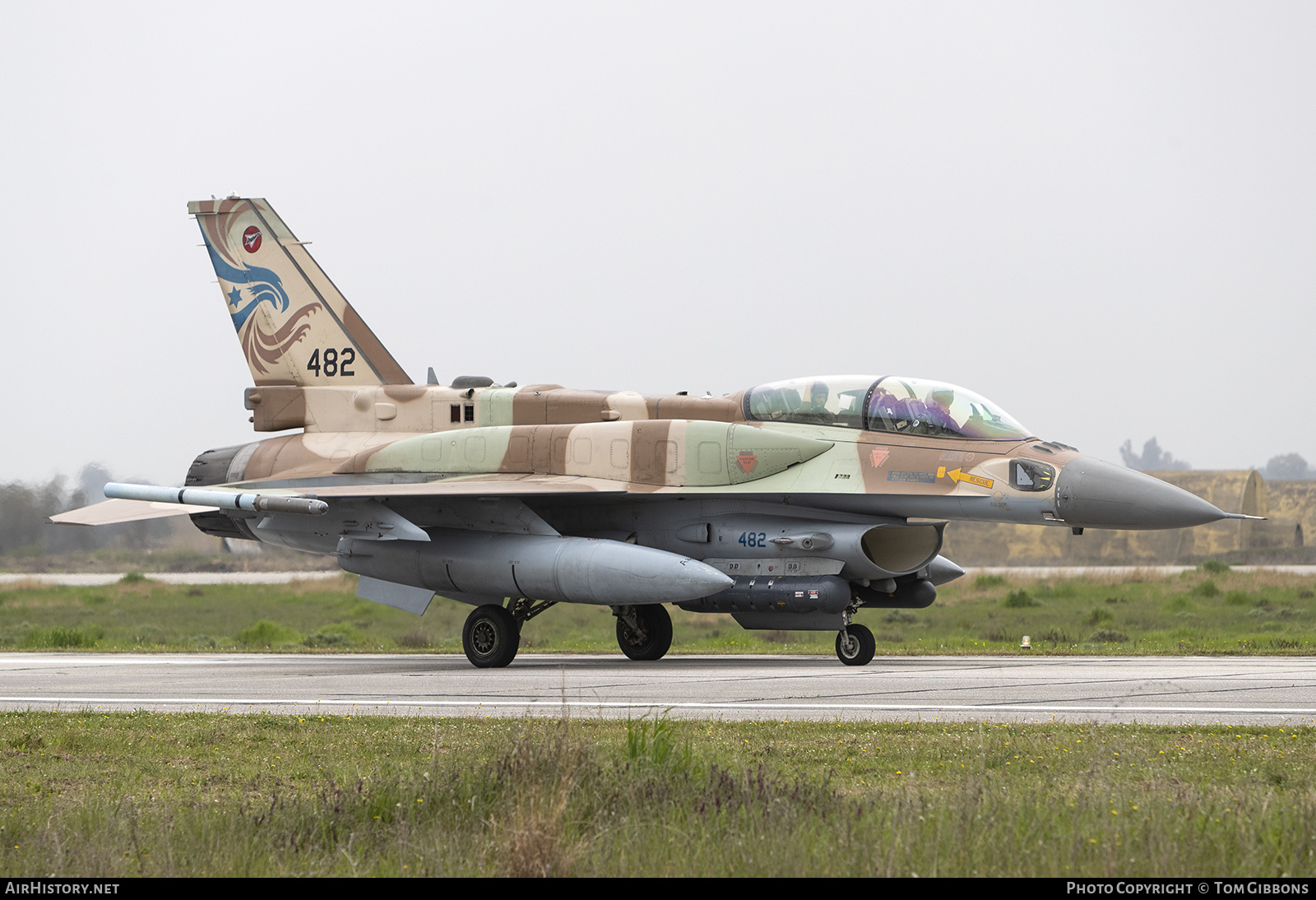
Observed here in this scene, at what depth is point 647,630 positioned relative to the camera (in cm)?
1708

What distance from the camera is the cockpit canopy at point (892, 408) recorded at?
1447cm

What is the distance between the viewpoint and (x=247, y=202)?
64.9 feet

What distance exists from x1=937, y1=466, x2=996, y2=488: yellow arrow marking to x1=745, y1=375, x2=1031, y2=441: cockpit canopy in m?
0.48

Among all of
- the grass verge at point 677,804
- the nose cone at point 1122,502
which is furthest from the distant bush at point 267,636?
the grass verge at point 677,804

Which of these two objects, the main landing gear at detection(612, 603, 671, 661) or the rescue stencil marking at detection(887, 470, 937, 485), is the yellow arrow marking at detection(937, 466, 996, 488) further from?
the main landing gear at detection(612, 603, 671, 661)

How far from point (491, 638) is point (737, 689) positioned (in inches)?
198

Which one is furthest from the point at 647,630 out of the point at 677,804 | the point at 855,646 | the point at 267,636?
the point at 677,804

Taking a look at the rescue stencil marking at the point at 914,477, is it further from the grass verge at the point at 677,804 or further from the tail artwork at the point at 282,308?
the tail artwork at the point at 282,308

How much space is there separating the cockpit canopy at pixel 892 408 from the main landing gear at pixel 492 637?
3938 millimetres

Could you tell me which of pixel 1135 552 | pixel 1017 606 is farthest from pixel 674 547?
pixel 1135 552

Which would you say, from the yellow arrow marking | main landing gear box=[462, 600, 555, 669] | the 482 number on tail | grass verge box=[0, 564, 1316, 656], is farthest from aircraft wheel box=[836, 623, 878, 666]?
the 482 number on tail

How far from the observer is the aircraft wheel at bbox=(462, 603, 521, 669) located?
15.6m

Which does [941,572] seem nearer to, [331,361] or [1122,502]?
[1122,502]

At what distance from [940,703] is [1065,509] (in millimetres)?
4439
